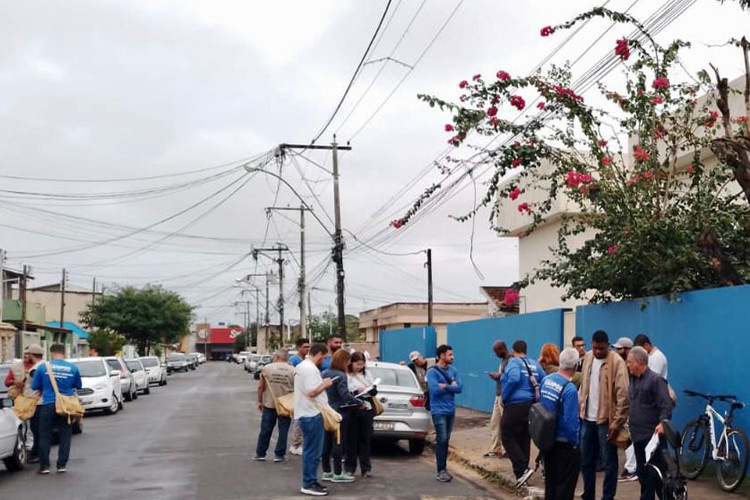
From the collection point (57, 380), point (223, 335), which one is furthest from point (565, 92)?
point (223, 335)

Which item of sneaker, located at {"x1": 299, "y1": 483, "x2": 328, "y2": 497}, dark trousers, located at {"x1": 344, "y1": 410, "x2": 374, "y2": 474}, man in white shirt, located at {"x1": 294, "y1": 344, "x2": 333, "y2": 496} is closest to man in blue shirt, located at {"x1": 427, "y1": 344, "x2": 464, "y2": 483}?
dark trousers, located at {"x1": 344, "y1": 410, "x2": 374, "y2": 474}

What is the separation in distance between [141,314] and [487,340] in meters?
45.2

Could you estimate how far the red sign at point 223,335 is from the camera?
177762 millimetres

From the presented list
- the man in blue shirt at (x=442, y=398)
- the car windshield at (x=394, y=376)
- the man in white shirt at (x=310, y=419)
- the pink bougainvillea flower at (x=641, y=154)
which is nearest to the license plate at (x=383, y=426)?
the car windshield at (x=394, y=376)

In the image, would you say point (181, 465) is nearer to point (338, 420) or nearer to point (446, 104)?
point (338, 420)

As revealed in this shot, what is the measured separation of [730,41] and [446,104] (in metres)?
4.16

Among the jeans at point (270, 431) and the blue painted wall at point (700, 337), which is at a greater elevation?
the blue painted wall at point (700, 337)

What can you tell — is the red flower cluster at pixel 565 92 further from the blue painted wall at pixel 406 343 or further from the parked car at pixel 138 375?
the parked car at pixel 138 375

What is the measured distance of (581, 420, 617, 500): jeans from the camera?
9.13 m

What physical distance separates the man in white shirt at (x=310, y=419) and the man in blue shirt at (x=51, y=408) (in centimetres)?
387

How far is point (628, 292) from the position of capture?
13766 millimetres

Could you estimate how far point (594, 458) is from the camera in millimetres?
9562

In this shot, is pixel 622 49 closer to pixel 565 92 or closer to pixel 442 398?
pixel 565 92

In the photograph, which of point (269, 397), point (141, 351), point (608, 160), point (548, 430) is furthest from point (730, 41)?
point (141, 351)
